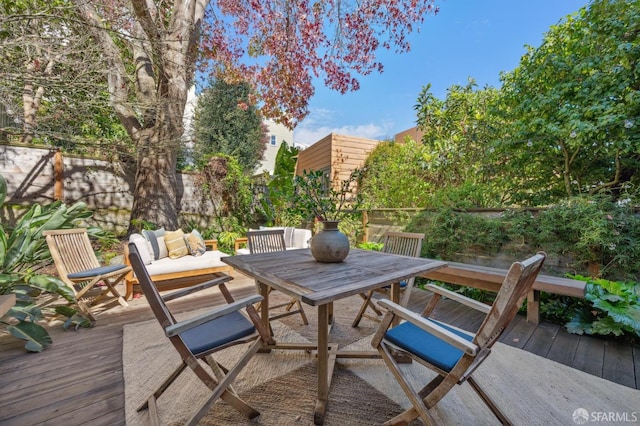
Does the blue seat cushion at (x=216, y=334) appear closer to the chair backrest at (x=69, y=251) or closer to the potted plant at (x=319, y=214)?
the potted plant at (x=319, y=214)

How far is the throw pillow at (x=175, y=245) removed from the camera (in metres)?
3.72

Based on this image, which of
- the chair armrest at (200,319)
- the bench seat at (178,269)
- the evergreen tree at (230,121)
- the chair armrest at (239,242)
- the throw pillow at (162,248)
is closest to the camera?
the chair armrest at (200,319)

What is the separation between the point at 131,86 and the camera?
5.18 metres

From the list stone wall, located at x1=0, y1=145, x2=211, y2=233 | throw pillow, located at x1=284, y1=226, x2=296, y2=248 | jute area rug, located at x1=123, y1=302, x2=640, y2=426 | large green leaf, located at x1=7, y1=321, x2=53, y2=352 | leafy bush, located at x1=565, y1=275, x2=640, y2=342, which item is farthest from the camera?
throw pillow, located at x1=284, y1=226, x2=296, y2=248

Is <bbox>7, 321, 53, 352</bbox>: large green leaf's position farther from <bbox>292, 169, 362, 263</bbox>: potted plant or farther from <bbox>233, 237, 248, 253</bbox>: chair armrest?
<bbox>233, 237, 248, 253</bbox>: chair armrest

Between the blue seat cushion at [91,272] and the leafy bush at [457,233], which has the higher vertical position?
the leafy bush at [457,233]

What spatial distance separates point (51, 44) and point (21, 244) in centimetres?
200

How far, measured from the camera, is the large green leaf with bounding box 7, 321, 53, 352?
2133mm

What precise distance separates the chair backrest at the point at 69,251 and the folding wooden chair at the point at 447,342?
3.28 meters

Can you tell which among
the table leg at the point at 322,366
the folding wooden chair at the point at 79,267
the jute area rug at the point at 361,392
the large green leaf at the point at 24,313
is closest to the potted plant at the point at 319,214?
the table leg at the point at 322,366

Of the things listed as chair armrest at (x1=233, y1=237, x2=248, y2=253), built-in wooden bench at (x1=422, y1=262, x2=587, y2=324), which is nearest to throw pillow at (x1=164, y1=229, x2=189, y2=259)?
chair armrest at (x1=233, y1=237, x2=248, y2=253)

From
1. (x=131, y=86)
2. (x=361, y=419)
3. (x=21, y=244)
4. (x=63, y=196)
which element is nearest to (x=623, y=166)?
(x=361, y=419)

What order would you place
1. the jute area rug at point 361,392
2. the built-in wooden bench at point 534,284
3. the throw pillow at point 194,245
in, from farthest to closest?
the throw pillow at point 194,245 → the built-in wooden bench at point 534,284 → the jute area rug at point 361,392

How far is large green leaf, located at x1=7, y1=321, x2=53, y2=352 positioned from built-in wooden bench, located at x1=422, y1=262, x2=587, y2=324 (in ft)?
11.0
